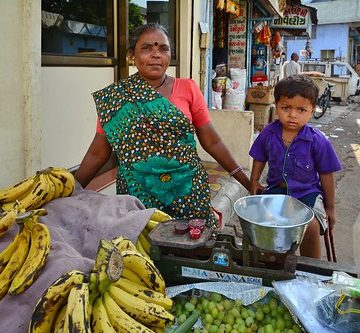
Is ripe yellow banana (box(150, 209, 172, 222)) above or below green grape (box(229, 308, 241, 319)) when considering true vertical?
above

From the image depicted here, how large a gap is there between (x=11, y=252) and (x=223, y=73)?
24.9ft

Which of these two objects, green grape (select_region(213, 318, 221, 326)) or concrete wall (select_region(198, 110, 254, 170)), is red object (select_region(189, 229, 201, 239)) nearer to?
green grape (select_region(213, 318, 221, 326))

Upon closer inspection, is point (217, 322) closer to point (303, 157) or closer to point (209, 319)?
point (209, 319)

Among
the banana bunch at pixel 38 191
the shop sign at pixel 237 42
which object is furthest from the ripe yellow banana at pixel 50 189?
the shop sign at pixel 237 42

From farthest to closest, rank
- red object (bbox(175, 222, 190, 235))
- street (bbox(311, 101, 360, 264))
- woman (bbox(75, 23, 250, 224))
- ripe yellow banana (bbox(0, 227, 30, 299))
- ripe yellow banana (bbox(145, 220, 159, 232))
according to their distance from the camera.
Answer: street (bbox(311, 101, 360, 264)) → woman (bbox(75, 23, 250, 224)) → ripe yellow banana (bbox(145, 220, 159, 232)) → red object (bbox(175, 222, 190, 235)) → ripe yellow banana (bbox(0, 227, 30, 299))

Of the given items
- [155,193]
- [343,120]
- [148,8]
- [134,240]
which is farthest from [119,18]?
[343,120]

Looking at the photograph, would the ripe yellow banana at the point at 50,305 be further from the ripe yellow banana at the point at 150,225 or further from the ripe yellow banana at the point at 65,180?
the ripe yellow banana at the point at 65,180

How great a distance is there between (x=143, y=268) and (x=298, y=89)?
1.29 metres

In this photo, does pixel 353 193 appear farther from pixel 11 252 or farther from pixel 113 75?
pixel 11 252

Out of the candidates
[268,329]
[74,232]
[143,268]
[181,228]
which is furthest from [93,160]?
[268,329]

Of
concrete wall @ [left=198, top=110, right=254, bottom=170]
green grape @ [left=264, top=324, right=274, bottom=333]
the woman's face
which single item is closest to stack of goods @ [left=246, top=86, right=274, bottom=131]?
concrete wall @ [left=198, top=110, right=254, bottom=170]

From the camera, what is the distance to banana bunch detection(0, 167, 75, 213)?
1.70 meters

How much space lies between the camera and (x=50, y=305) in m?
1.11

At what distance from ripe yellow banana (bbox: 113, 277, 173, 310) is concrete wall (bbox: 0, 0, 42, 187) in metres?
1.43
